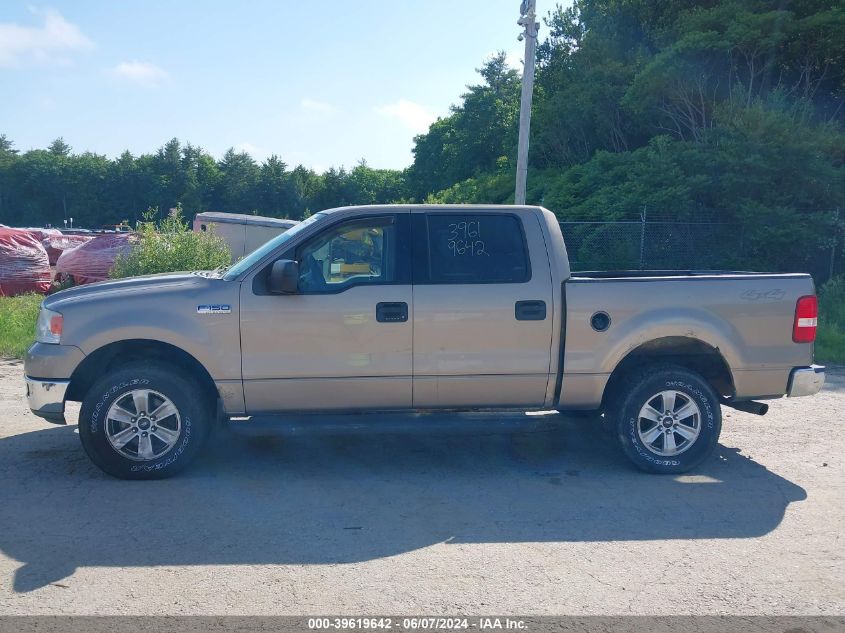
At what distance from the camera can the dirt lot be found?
3.96 metres

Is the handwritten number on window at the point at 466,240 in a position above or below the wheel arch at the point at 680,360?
above

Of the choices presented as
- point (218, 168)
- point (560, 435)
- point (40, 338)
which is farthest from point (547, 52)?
point (218, 168)

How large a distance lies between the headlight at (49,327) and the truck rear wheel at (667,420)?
13.9 feet

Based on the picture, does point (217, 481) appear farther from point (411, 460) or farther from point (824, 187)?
point (824, 187)

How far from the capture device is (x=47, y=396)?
18.2 feet

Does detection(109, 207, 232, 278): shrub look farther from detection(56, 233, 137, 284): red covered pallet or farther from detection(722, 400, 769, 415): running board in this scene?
detection(722, 400, 769, 415): running board

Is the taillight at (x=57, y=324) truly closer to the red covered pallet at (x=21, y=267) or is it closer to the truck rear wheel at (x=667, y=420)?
the truck rear wheel at (x=667, y=420)

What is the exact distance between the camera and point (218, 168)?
66.8 meters

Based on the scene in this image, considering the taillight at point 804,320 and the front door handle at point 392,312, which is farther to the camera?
the taillight at point 804,320

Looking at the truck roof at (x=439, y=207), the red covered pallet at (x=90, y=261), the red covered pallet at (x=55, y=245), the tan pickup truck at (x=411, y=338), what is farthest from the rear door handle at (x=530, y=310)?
the red covered pallet at (x=55, y=245)

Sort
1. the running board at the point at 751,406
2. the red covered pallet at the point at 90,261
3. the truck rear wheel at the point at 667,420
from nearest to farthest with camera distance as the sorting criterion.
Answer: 1. the truck rear wheel at the point at 667,420
2. the running board at the point at 751,406
3. the red covered pallet at the point at 90,261

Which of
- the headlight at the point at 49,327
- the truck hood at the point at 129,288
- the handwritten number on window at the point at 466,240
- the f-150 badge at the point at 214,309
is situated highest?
the handwritten number on window at the point at 466,240

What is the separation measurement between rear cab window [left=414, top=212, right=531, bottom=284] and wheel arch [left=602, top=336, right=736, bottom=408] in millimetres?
1122

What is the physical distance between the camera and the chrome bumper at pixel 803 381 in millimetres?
6012
